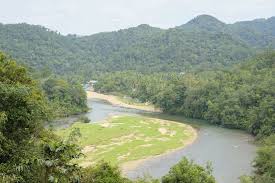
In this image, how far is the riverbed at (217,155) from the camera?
42.7 m

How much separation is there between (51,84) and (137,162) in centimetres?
4530

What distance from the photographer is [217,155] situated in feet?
164

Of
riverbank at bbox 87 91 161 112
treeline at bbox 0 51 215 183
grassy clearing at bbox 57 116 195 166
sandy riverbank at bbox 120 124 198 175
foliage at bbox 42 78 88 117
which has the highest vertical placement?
treeline at bbox 0 51 215 183

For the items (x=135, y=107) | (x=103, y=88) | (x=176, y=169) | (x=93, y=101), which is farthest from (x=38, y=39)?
(x=176, y=169)

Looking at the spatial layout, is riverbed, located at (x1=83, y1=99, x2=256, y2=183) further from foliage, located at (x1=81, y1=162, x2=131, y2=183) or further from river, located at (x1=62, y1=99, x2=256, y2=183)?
foliage, located at (x1=81, y1=162, x2=131, y2=183)

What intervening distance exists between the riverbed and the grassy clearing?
2.08m

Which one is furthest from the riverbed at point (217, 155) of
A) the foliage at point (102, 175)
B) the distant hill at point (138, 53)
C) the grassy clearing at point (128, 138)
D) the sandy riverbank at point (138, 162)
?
the distant hill at point (138, 53)

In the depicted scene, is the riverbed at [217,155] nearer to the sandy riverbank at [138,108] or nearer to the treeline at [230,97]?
the sandy riverbank at [138,108]

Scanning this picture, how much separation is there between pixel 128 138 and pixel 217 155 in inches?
514

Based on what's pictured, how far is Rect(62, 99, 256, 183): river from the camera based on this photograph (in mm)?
42656

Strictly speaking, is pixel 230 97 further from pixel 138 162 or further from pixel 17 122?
pixel 17 122

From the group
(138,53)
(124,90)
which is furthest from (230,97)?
(138,53)

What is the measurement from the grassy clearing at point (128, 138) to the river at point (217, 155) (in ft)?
7.07

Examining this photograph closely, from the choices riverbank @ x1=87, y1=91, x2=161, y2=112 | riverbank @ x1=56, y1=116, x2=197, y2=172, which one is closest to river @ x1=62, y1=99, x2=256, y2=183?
riverbank @ x1=56, y1=116, x2=197, y2=172
